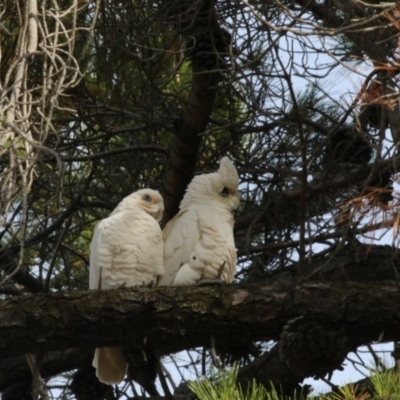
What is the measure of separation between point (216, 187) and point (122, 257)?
58cm

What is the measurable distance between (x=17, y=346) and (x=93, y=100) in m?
1.92

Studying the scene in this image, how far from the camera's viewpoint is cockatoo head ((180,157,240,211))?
4809 mm

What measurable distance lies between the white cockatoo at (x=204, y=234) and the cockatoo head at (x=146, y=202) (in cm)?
12

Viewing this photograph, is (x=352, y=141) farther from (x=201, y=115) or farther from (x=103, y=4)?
(x=103, y=4)

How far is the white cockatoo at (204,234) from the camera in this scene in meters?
4.64

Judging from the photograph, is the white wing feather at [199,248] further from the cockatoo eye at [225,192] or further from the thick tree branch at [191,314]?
the thick tree branch at [191,314]

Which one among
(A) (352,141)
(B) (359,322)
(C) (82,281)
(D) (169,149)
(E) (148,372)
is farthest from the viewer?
(C) (82,281)

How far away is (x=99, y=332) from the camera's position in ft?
12.5

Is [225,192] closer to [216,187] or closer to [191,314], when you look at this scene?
[216,187]

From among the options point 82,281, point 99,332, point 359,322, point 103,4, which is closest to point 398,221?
point 359,322

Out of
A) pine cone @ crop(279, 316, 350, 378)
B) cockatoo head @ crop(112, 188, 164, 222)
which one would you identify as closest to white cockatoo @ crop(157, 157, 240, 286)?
cockatoo head @ crop(112, 188, 164, 222)

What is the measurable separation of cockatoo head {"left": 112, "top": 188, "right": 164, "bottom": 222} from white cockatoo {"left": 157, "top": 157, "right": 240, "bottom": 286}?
12 centimetres

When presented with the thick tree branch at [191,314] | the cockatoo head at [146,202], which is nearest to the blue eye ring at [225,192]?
the cockatoo head at [146,202]

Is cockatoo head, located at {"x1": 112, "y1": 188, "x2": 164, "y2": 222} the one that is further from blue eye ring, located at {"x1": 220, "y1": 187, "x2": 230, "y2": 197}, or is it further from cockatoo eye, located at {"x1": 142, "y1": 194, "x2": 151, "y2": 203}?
blue eye ring, located at {"x1": 220, "y1": 187, "x2": 230, "y2": 197}
